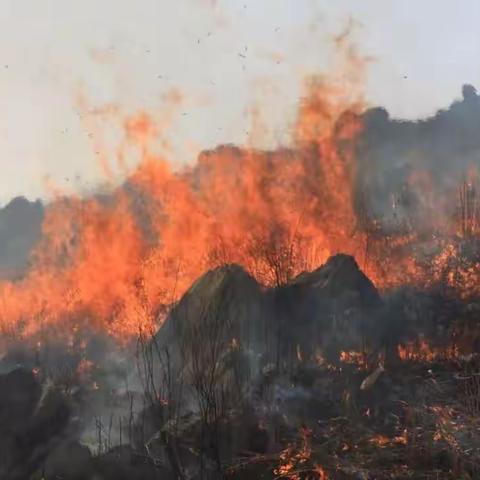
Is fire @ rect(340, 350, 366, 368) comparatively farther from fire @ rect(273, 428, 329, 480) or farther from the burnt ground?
fire @ rect(273, 428, 329, 480)

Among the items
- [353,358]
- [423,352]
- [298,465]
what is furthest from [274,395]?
[423,352]

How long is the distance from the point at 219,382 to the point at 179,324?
144 inches

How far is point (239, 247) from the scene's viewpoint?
93.1 ft

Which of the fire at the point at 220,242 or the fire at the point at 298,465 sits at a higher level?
the fire at the point at 220,242

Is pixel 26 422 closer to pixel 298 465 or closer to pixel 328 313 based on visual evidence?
pixel 298 465

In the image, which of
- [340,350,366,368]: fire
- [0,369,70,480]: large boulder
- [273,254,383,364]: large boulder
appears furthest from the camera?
[273,254,383,364]: large boulder

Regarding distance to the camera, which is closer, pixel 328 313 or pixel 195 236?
pixel 328 313

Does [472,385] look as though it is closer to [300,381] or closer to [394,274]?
[300,381]

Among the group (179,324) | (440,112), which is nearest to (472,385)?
(179,324)

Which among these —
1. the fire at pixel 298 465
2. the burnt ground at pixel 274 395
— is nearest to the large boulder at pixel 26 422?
the burnt ground at pixel 274 395

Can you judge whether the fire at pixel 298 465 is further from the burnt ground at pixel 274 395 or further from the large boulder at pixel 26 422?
the large boulder at pixel 26 422

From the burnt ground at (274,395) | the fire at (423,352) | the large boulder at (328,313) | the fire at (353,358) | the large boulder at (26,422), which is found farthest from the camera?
the large boulder at (328,313)

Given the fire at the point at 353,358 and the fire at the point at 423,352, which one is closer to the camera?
the fire at the point at 423,352

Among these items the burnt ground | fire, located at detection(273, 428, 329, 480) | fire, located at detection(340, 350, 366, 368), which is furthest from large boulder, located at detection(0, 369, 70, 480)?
fire, located at detection(340, 350, 366, 368)
